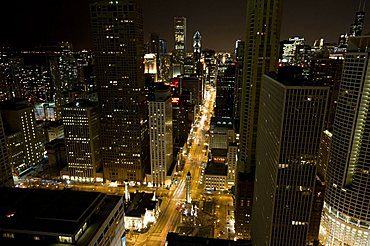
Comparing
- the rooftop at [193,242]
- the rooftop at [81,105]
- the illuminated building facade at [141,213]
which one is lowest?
the illuminated building facade at [141,213]

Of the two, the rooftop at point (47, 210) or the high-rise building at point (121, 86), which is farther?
the high-rise building at point (121, 86)

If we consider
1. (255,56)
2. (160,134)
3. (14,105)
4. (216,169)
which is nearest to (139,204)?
(160,134)

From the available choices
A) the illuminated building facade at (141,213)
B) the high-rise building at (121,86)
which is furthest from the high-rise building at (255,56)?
the high-rise building at (121,86)

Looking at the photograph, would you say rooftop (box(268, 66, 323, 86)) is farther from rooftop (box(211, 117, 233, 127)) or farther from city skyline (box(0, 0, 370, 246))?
rooftop (box(211, 117, 233, 127))

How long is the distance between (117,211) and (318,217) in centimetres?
7545

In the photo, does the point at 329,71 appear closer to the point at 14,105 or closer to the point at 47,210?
the point at 47,210

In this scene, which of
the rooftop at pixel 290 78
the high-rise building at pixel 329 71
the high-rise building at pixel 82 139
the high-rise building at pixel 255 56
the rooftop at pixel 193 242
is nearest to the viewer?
the rooftop at pixel 290 78

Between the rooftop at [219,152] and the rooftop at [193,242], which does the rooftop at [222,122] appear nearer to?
the rooftop at [219,152]

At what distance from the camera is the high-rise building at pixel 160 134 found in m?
136

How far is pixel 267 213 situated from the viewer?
7250 centimetres

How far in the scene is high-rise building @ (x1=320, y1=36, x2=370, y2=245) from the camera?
9400 centimetres

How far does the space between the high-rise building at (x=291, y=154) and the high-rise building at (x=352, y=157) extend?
3826 cm

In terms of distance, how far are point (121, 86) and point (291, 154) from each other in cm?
9274

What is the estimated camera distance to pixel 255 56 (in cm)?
10131
